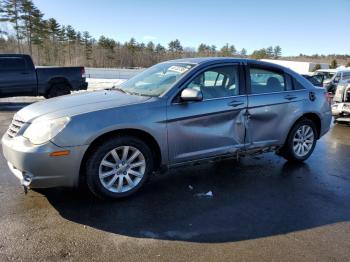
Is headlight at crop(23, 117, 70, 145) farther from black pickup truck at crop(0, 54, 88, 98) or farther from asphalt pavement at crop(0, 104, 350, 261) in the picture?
black pickup truck at crop(0, 54, 88, 98)

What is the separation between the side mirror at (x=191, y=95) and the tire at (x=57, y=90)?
390 inches

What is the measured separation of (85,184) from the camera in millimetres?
4184

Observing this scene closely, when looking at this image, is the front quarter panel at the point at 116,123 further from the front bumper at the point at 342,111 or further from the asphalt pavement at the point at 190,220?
the front bumper at the point at 342,111

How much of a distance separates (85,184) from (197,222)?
4.55 feet

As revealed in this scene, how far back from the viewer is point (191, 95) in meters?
4.42

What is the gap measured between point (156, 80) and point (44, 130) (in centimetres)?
178

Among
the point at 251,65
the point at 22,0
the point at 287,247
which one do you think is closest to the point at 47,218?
the point at 287,247

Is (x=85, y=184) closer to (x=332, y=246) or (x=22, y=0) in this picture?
(x=332, y=246)

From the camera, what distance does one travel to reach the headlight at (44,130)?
381 centimetres

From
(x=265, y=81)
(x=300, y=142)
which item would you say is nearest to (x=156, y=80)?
(x=265, y=81)

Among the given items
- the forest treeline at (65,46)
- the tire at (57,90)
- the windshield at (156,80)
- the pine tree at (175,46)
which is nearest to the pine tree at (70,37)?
the forest treeline at (65,46)

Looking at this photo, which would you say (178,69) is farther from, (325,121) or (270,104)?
(325,121)

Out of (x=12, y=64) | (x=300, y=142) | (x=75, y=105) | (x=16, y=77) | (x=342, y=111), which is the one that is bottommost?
(x=300, y=142)

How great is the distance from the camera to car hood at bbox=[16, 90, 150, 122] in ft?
13.3
